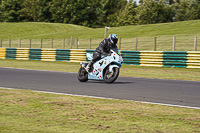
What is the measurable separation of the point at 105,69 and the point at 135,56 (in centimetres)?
1246

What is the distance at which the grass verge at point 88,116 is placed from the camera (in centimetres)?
595

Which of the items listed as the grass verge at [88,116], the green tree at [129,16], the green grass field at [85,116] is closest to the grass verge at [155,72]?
the green grass field at [85,116]

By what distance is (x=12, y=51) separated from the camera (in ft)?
110

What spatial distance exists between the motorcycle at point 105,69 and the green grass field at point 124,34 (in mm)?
18002

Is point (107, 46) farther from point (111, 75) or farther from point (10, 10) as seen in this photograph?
point (10, 10)

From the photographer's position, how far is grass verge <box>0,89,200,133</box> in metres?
5.95

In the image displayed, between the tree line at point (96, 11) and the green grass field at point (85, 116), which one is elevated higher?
the tree line at point (96, 11)

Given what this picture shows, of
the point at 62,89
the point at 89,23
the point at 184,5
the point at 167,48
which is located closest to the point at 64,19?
the point at 89,23

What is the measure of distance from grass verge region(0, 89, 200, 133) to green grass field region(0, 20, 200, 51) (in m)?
23.4

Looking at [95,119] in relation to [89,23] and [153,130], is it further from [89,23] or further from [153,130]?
[89,23]

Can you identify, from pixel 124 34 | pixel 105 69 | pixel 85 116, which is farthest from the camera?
pixel 124 34

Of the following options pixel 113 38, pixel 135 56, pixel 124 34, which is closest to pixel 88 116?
pixel 113 38

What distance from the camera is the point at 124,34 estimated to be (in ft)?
189

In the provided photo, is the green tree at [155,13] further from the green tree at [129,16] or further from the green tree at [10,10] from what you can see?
the green tree at [10,10]
